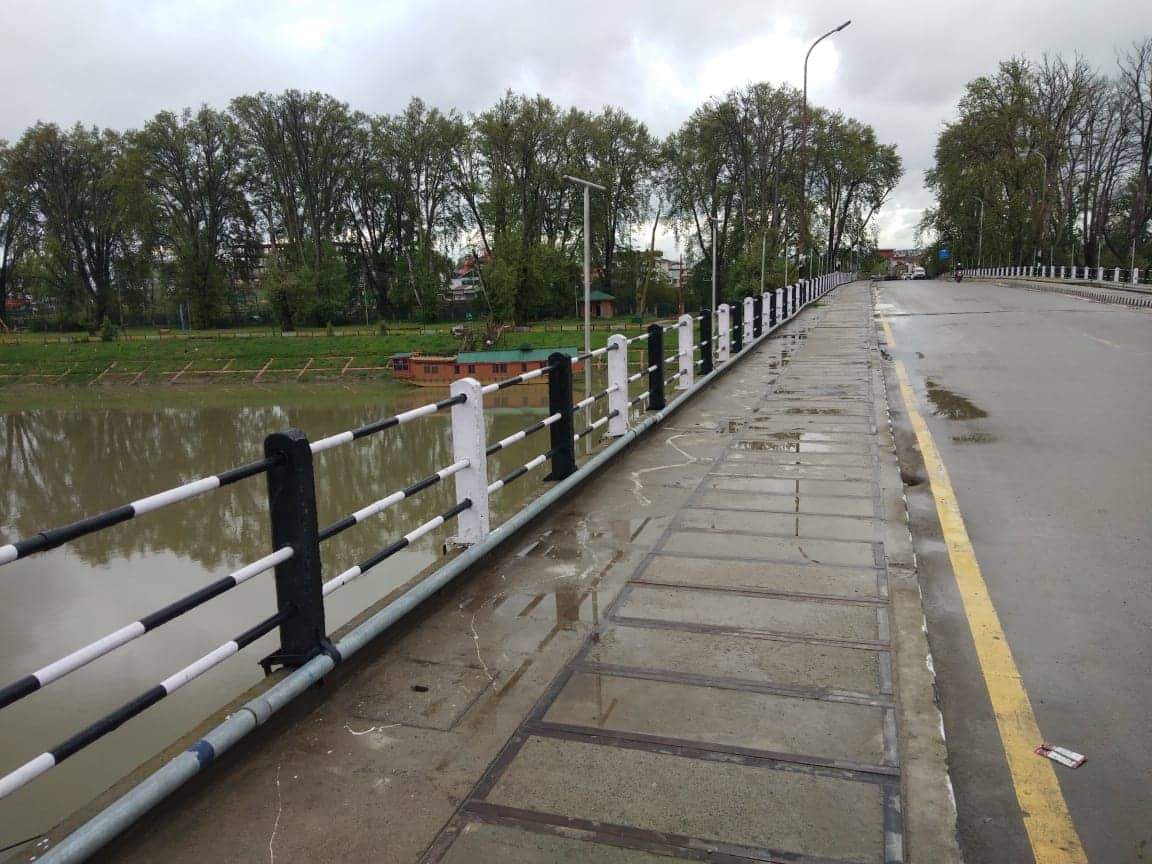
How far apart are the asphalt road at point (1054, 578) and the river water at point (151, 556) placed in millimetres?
3307

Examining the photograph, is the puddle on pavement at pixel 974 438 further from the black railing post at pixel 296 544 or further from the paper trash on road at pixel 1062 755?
the black railing post at pixel 296 544

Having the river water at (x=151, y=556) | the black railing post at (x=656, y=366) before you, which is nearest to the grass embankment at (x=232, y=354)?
the river water at (x=151, y=556)

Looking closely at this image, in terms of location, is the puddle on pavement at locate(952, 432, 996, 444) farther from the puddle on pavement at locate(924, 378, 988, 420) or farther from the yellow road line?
the yellow road line

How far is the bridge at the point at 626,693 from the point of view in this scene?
2.74 meters

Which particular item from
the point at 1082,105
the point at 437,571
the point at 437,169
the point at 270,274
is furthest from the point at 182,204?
the point at 437,571

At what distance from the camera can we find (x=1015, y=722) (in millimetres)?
3473

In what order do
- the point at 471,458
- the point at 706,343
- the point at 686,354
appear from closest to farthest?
the point at 471,458
the point at 686,354
the point at 706,343

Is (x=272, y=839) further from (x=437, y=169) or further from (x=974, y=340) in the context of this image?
(x=437, y=169)

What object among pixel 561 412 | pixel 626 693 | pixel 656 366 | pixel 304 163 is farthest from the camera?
pixel 304 163

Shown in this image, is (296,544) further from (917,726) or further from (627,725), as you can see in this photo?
(917,726)

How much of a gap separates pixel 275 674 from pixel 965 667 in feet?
10.0

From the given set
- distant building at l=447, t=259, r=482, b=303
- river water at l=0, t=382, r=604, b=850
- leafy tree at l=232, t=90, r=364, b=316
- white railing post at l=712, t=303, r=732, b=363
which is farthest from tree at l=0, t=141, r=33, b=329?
white railing post at l=712, t=303, r=732, b=363

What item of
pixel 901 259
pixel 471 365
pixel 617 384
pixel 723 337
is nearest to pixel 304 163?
pixel 471 365

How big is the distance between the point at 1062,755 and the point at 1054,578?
2117 mm
